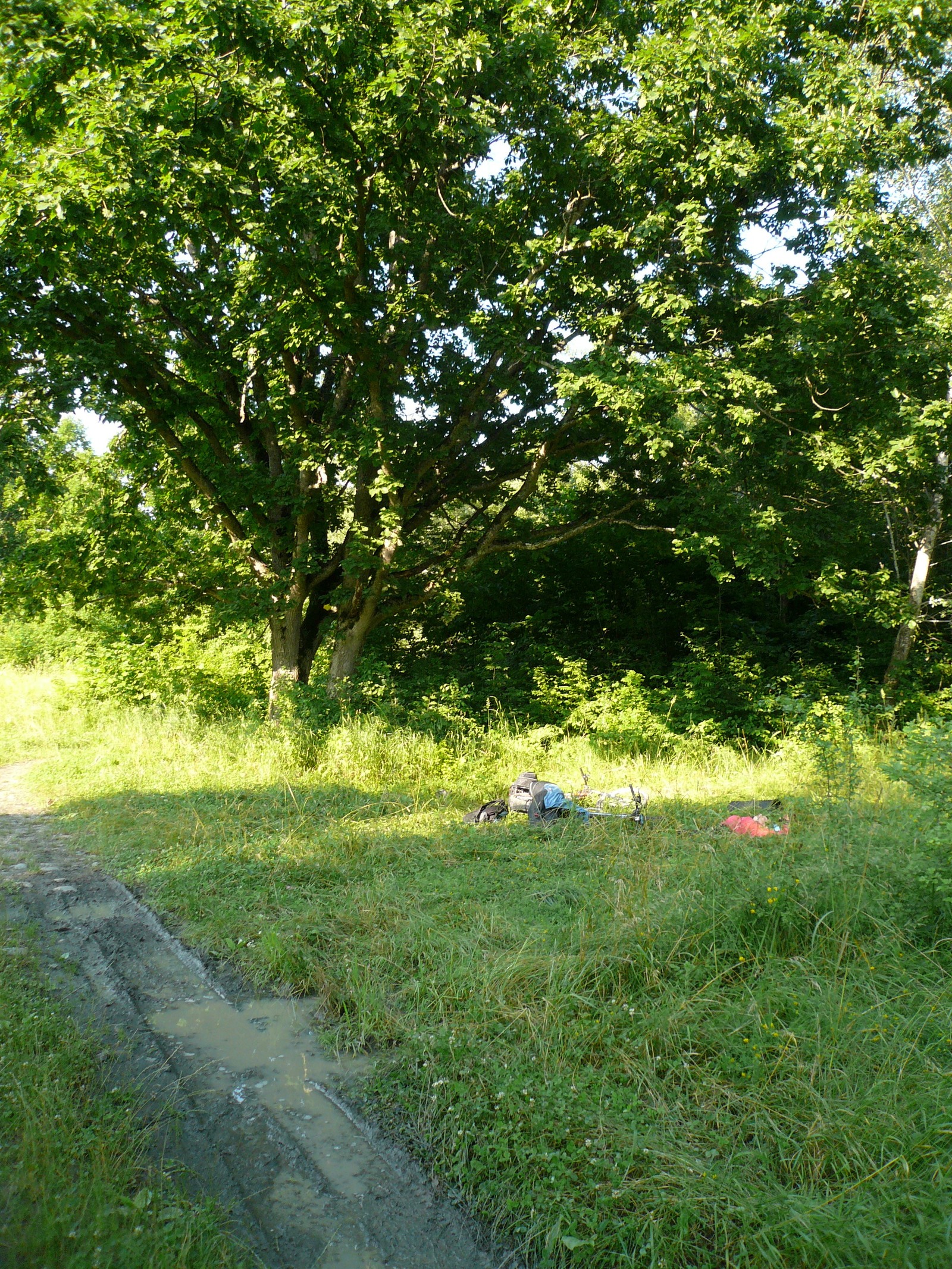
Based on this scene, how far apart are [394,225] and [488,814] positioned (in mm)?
6702

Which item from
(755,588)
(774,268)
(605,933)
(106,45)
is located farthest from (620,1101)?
(755,588)

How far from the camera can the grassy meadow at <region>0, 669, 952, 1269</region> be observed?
101 inches

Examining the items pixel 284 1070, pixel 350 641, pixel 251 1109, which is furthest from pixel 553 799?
pixel 350 641

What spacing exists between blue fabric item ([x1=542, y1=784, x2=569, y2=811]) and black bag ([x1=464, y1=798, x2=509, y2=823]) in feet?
1.32

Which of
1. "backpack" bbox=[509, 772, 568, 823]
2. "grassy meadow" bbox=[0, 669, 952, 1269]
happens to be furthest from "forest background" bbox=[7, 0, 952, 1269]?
"backpack" bbox=[509, 772, 568, 823]

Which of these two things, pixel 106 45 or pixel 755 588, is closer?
pixel 106 45

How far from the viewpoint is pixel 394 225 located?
909cm

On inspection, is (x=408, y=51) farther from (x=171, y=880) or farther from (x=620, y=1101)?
(x=620, y=1101)

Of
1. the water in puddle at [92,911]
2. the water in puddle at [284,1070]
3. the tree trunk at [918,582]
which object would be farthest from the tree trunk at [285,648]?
the tree trunk at [918,582]

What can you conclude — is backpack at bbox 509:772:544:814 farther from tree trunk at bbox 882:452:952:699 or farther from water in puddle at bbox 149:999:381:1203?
tree trunk at bbox 882:452:952:699

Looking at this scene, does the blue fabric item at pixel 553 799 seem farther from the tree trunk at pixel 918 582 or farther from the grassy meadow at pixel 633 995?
the tree trunk at pixel 918 582

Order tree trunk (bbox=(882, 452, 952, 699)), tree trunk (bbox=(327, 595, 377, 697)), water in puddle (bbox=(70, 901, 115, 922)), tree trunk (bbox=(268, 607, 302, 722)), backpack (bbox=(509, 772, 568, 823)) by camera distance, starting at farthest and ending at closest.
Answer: tree trunk (bbox=(268, 607, 302, 722)), tree trunk (bbox=(327, 595, 377, 697)), tree trunk (bbox=(882, 452, 952, 699)), backpack (bbox=(509, 772, 568, 823)), water in puddle (bbox=(70, 901, 115, 922))

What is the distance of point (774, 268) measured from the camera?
32.4 ft

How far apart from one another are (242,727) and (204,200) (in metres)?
6.00
